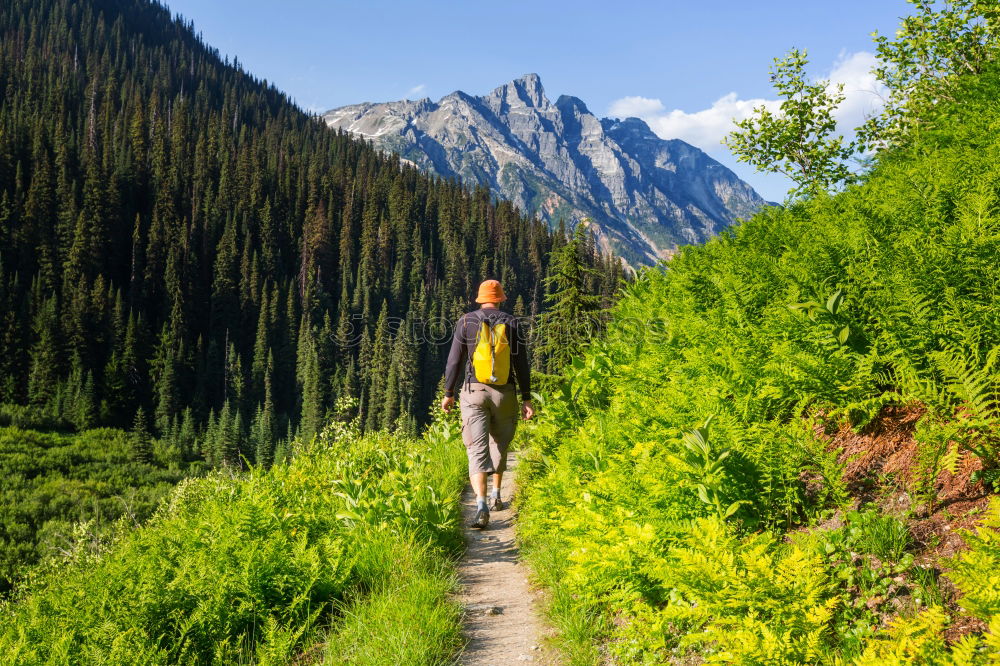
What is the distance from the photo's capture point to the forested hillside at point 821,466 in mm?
2377

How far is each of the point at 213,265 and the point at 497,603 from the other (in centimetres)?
16130

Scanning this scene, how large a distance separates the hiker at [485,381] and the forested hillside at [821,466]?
5.14 ft

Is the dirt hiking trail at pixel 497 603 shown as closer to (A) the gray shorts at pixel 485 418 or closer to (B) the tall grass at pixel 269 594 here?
(B) the tall grass at pixel 269 594

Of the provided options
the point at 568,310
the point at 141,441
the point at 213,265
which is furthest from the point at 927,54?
the point at 213,265

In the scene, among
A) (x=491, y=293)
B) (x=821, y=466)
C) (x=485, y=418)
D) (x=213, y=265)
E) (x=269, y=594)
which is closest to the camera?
(x=821, y=466)

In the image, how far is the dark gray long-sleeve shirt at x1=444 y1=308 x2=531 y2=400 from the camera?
6.54 m

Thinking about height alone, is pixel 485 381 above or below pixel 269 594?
above

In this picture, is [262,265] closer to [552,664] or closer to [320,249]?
[320,249]

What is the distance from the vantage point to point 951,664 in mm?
1845

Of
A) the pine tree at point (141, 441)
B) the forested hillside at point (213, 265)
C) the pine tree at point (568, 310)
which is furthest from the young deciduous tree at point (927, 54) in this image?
the pine tree at point (141, 441)

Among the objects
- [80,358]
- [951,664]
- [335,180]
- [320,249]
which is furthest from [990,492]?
[335,180]

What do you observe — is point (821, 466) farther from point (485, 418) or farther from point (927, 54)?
point (927, 54)

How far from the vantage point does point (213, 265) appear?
148875 mm

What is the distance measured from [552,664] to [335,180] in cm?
18294
